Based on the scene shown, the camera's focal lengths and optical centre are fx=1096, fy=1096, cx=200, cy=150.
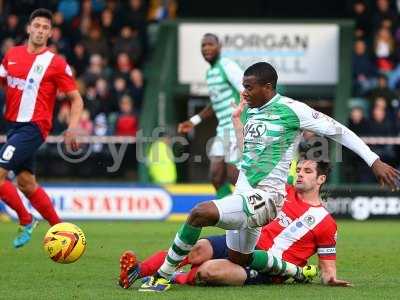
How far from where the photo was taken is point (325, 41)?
811 inches

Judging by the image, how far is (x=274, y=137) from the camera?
27.6 feet

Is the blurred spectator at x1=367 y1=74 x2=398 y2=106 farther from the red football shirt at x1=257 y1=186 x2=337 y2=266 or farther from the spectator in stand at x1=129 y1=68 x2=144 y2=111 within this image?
the red football shirt at x1=257 y1=186 x2=337 y2=266

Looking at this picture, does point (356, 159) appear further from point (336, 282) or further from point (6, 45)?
point (336, 282)

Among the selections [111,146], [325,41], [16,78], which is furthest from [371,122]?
[16,78]

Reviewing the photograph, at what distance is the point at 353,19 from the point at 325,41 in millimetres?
1861

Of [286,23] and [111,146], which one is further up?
[286,23]

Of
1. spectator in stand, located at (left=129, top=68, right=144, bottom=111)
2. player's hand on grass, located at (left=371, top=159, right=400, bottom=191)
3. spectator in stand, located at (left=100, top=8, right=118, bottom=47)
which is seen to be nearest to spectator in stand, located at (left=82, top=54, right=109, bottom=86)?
spectator in stand, located at (left=129, top=68, right=144, bottom=111)

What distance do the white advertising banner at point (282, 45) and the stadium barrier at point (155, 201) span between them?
136 inches

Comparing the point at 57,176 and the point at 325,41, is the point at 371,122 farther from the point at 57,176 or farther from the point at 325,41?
the point at 57,176

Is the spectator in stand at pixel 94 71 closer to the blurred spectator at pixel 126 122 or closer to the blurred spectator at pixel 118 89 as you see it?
the blurred spectator at pixel 118 89

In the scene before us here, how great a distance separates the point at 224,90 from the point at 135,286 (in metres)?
5.20

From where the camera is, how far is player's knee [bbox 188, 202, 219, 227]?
314 inches

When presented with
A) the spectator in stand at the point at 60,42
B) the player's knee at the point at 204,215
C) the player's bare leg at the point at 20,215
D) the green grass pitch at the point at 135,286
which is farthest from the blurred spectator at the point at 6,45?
the player's knee at the point at 204,215

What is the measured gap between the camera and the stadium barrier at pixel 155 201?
17641mm
